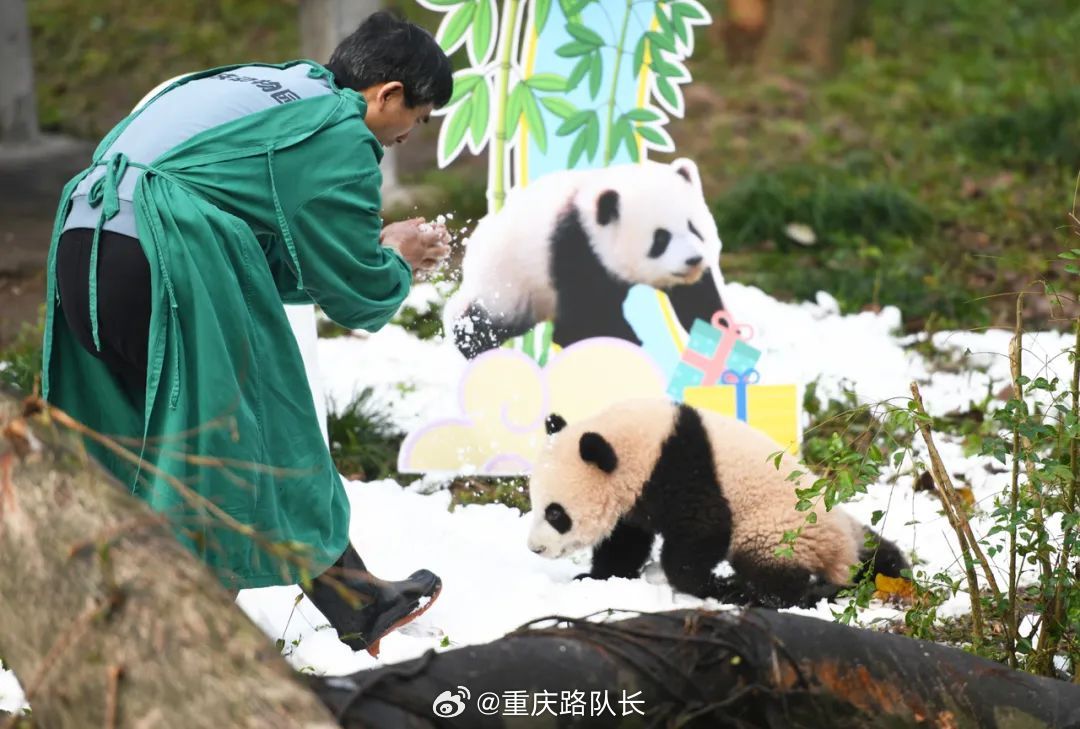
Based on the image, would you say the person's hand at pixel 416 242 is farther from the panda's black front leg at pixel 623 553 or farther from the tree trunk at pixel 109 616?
the tree trunk at pixel 109 616

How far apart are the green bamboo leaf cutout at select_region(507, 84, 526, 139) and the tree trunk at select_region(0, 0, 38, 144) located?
4.01 metres

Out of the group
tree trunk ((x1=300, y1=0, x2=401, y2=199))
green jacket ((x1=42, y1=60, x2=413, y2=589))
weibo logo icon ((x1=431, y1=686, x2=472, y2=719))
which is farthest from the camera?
tree trunk ((x1=300, y1=0, x2=401, y2=199))

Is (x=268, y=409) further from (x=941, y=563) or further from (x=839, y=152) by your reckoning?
(x=839, y=152)

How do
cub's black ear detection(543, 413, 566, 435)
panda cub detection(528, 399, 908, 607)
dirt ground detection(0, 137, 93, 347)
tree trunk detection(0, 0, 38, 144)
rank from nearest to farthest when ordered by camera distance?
panda cub detection(528, 399, 908, 607), cub's black ear detection(543, 413, 566, 435), dirt ground detection(0, 137, 93, 347), tree trunk detection(0, 0, 38, 144)

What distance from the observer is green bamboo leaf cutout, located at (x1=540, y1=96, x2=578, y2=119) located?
412cm

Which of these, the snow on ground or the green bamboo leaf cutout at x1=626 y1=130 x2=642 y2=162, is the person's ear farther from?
the green bamboo leaf cutout at x1=626 y1=130 x2=642 y2=162

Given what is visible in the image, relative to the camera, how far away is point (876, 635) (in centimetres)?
214

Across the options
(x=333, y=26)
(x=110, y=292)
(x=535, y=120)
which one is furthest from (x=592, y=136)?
(x=333, y=26)

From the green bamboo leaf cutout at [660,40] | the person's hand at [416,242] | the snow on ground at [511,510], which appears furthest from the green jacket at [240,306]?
the green bamboo leaf cutout at [660,40]

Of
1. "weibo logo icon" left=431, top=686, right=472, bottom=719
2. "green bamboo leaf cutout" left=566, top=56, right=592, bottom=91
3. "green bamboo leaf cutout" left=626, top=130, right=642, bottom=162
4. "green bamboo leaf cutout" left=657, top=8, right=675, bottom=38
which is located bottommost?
"weibo logo icon" left=431, top=686, right=472, bottom=719

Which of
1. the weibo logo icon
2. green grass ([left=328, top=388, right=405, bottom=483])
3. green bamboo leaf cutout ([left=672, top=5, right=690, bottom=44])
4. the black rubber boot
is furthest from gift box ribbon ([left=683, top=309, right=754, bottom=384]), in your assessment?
the weibo logo icon

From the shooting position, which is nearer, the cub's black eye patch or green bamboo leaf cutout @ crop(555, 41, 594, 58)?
the cub's black eye patch

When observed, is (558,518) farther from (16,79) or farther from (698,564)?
(16,79)

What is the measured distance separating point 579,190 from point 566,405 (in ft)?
2.16
